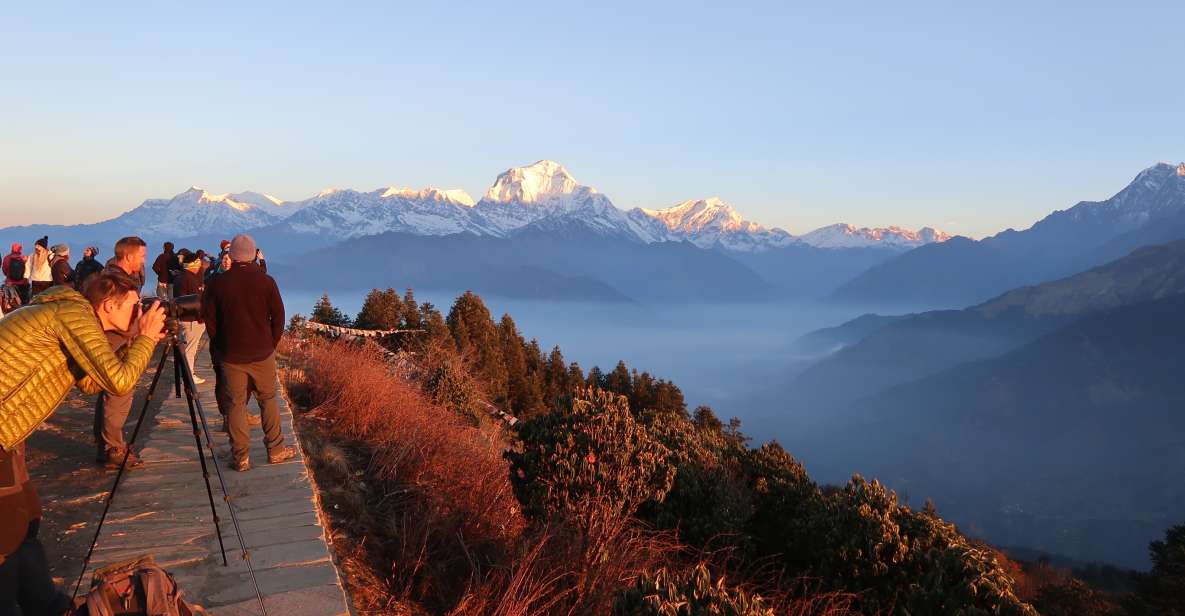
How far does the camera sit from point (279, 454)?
18.2 ft

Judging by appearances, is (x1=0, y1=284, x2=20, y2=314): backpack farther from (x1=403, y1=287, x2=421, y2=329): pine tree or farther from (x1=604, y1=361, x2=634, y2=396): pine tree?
(x1=604, y1=361, x2=634, y2=396): pine tree

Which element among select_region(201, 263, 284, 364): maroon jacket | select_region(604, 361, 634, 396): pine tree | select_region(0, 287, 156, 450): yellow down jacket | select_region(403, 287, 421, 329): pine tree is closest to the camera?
select_region(0, 287, 156, 450): yellow down jacket

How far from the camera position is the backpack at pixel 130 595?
226 centimetres

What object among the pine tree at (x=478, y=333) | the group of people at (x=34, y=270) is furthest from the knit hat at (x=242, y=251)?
the pine tree at (x=478, y=333)

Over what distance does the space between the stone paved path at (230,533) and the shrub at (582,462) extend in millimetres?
1745

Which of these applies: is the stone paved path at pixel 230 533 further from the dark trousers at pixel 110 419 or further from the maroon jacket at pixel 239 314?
the maroon jacket at pixel 239 314

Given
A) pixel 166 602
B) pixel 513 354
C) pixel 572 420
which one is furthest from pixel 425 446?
pixel 513 354

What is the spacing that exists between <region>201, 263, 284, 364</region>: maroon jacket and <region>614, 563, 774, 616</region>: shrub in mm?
3933

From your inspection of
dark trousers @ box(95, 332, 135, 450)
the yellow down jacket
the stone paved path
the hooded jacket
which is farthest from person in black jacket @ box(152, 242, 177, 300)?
the yellow down jacket

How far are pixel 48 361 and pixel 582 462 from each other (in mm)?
3708

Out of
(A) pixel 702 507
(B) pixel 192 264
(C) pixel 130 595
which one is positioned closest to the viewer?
(C) pixel 130 595

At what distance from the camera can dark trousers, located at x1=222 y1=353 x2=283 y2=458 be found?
5.34m

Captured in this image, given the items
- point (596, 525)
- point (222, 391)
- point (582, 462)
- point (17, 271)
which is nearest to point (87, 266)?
point (17, 271)

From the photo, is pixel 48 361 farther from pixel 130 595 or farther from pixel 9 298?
pixel 9 298
